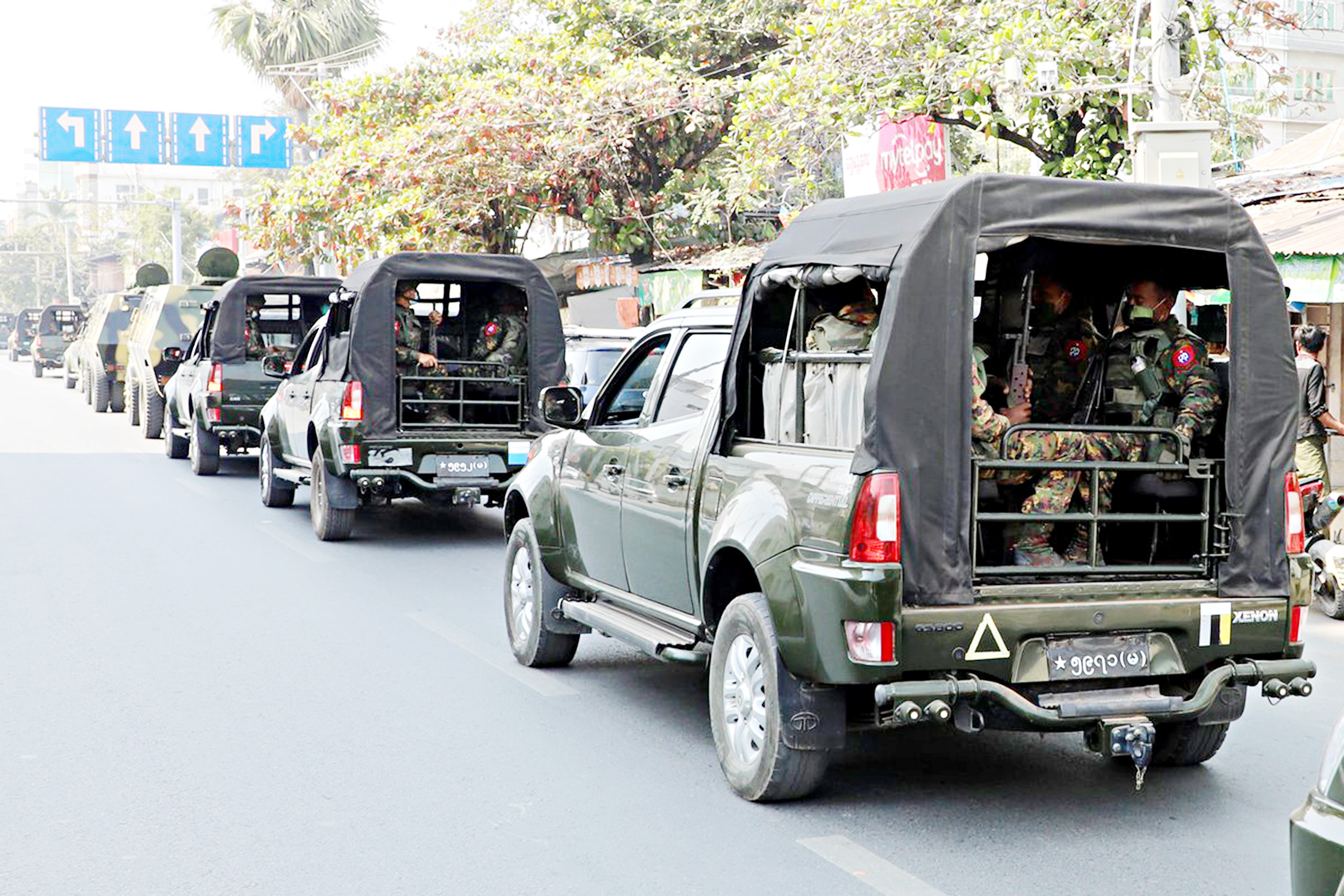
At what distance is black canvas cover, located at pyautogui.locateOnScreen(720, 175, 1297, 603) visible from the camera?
17.0ft

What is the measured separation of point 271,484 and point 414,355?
2.78 metres

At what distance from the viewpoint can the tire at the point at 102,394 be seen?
2983 centimetres

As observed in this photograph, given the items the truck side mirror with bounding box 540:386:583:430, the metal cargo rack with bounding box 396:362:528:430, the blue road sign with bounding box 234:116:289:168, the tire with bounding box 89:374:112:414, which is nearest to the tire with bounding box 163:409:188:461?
the metal cargo rack with bounding box 396:362:528:430

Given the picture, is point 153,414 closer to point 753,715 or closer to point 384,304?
point 384,304

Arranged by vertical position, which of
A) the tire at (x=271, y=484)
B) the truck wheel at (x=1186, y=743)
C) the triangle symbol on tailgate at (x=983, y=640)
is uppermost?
the triangle symbol on tailgate at (x=983, y=640)

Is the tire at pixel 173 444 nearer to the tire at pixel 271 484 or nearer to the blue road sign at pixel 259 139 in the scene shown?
the tire at pixel 271 484

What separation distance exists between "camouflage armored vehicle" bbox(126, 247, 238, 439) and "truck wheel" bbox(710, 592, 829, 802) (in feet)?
57.0

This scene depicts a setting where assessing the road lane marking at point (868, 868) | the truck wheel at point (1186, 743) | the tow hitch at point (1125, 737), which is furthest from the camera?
the truck wheel at point (1186, 743)

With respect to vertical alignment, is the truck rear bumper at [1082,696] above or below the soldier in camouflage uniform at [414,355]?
below

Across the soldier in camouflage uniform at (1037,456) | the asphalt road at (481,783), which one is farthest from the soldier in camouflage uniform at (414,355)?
the soldier in camouflage uniform at (1037,456)

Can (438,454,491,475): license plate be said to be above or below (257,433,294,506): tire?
above

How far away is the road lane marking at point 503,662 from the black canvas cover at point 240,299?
842 cm

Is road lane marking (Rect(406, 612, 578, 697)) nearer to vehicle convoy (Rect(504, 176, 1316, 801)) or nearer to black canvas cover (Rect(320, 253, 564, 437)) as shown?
vehicle convoy (Rect(504, 176, 1316, 801))

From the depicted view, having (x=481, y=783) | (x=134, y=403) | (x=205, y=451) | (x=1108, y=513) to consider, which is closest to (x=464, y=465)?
(x=481, y=783)
